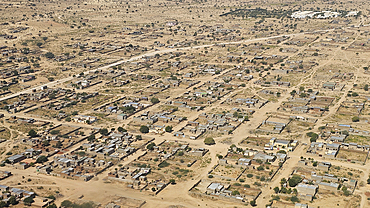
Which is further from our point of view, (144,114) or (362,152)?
(144,114)

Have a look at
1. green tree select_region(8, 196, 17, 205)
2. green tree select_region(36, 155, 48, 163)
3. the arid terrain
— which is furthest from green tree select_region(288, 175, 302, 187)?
green tree select_region(36, 155, 48, 163)

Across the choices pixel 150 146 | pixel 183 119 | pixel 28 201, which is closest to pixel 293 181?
pixel 150 146

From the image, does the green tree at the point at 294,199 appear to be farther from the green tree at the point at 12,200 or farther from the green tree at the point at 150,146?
the green tree at the point at 12,200

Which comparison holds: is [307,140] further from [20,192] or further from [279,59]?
[279,59]

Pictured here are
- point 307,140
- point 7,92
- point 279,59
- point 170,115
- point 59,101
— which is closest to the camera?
point 307,140

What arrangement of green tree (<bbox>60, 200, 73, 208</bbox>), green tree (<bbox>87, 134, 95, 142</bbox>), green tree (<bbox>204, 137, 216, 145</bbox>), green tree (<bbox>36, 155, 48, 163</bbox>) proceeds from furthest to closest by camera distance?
1. green tree (<bbox>87, 134, 95, 142</bbox>)
2. green tree (<bbox>204, 137, 216, 145</bbox>)
3. green tree (<bbox>36, 155, 48, 163</bbox>)
4. green tree (<bbox>60, 200, 73, 208</bbox>)

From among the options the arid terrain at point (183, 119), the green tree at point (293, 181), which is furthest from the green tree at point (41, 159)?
the green tree at point (293, 181)

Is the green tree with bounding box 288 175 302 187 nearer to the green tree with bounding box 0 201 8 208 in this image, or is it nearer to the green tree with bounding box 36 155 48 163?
the green tree with bounding box 36 155 48 163

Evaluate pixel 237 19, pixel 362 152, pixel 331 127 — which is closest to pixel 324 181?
pixel 362 152

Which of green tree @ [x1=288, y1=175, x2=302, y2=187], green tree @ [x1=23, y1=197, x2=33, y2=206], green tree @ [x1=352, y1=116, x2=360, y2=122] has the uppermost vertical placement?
green tree @ [x1=23, y1=197, x2=33, y2=206]
